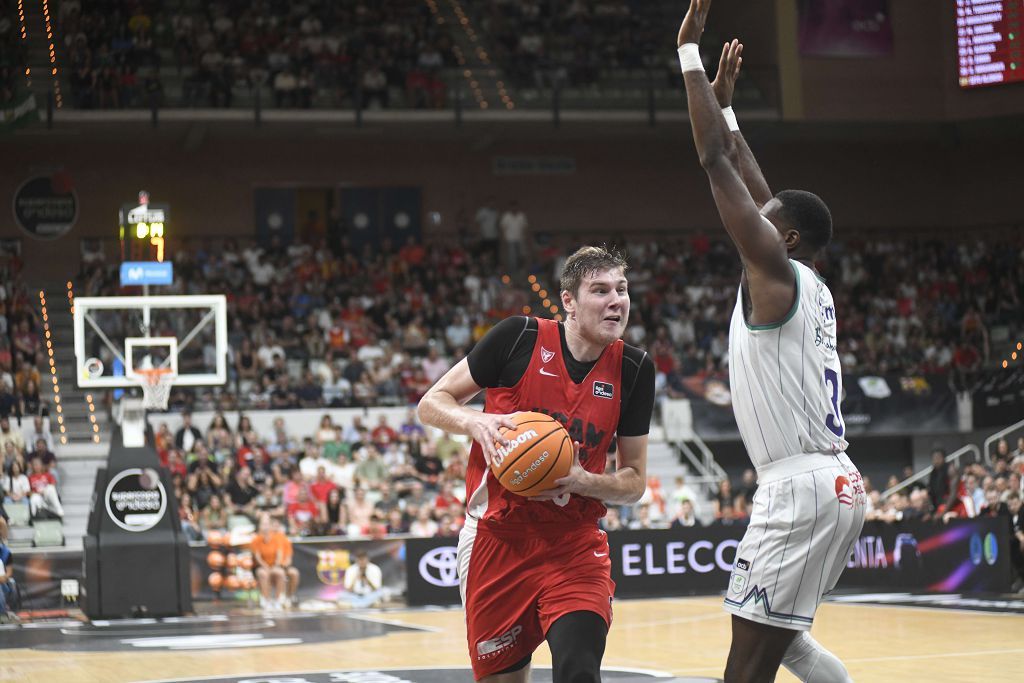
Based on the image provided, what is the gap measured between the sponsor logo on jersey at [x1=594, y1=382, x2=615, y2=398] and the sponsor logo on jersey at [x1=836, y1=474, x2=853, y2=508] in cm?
104

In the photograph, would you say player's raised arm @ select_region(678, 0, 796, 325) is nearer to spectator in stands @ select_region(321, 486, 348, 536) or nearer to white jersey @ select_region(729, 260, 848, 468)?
white jersey @ select_region(729, 260, 848, 468)

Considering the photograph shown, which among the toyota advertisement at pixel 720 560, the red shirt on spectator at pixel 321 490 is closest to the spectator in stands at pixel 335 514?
the red shirt on spectator at pixel 321 490

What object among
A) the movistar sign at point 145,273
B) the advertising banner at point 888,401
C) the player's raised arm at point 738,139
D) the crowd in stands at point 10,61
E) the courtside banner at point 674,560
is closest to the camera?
the player's raised arm at point 738,139

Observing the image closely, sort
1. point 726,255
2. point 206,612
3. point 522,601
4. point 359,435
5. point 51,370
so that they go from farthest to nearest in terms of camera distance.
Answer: point 726,255
point 51,370
point 359,435
point 206,612
point 522,601

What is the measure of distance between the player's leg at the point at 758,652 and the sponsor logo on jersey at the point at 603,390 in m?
1.12

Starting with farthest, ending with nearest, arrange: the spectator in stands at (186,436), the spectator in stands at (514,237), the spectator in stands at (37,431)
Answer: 1. the spectator in stands at (514,237)
2. the spectator in stands at (37,431)
3. the spectator in stands at (186,436)

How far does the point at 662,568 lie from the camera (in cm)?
1841

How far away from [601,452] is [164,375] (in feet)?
39.3

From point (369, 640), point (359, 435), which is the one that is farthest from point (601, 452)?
point (359, 435)

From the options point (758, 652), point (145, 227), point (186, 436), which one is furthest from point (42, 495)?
point (758, 652)

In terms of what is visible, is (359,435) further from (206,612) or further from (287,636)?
(287,636)

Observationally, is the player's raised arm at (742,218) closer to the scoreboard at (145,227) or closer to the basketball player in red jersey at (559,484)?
the basketball player in red jersey at (559,484)

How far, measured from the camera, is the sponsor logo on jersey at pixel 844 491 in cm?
510

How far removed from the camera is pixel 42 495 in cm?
1916
